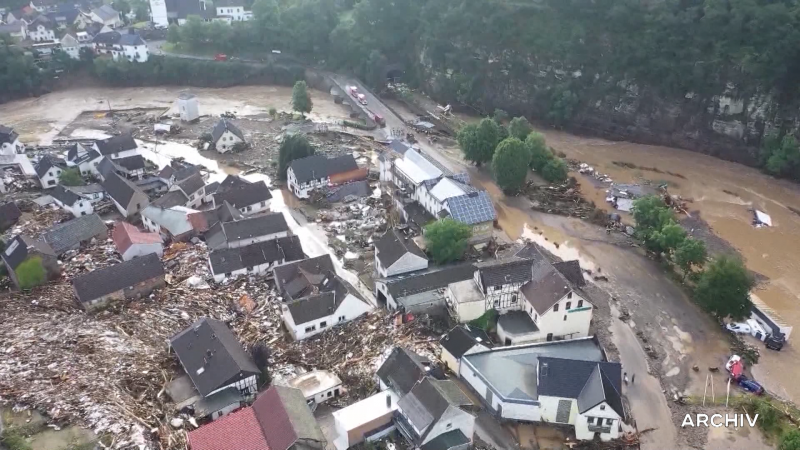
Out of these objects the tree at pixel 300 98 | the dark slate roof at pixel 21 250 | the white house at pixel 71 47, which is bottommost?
the dark slate roof at pixel 21 250

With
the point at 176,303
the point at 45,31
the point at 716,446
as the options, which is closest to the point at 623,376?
the point at 716,446

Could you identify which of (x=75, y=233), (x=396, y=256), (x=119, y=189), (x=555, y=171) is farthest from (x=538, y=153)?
(x=75, y=233)

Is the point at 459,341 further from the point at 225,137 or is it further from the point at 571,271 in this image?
the point at 225,137

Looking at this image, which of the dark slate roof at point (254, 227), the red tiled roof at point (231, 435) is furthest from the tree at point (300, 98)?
the red tiled roof at point (231, 435)

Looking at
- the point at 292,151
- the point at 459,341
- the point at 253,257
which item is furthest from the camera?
the point at 292,151

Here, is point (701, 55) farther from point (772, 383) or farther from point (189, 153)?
point (189, 153)

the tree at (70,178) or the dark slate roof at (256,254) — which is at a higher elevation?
the tree at (70,178)

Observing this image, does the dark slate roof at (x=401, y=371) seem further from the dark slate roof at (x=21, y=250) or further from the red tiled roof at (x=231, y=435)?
the dark slate roof at (x=21, y=250)
